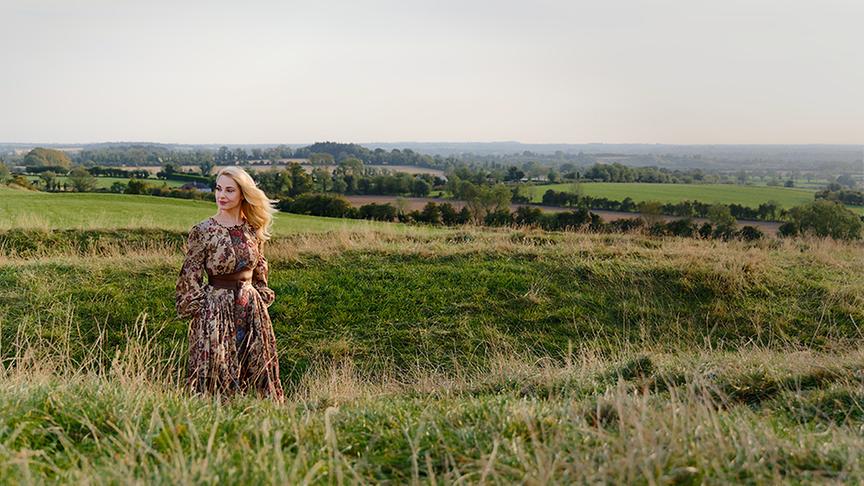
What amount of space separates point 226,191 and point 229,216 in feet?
0.87

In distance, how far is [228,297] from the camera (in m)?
5.98

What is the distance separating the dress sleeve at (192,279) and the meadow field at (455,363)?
0.45 m

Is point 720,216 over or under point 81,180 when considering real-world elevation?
under

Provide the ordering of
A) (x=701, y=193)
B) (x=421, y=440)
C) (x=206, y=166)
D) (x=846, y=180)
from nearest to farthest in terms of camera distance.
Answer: (x=421, y=440)
(x=846, y=180)
(x=701, y=193)
(x=206, y=166)

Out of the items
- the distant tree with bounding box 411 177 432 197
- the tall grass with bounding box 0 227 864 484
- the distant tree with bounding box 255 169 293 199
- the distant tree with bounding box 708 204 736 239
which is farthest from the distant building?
the distant tree with bounding box 708 204 736 239

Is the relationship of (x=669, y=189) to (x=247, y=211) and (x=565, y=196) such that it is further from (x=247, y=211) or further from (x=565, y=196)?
(x=247, y=211)

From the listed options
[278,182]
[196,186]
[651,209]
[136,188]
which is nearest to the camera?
[651,209]

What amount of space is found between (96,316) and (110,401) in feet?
22.7

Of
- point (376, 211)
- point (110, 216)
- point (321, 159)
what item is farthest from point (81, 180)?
point (110, 216)

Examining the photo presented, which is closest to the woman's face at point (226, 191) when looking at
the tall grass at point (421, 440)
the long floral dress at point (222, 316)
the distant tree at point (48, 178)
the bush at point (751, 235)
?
the long floral dress at point (222, 316)

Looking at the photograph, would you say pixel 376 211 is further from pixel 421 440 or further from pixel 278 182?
pixel 421 440

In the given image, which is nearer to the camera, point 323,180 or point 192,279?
point 192,279

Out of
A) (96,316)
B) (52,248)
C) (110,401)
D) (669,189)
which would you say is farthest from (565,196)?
(110,401)

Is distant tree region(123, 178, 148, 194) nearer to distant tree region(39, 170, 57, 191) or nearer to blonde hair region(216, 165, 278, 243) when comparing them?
distant tree region(39, 170, 57, 191)
